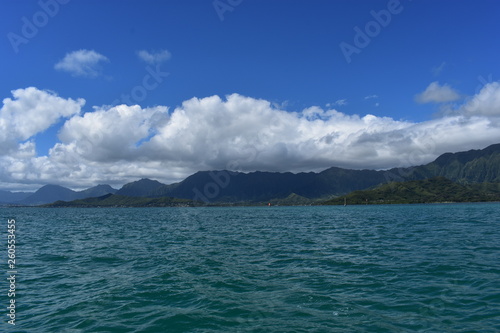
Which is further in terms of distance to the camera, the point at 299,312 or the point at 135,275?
the point at 135,275

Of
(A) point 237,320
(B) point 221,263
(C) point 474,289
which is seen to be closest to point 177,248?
(B) point 221,263

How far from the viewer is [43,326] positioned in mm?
18266

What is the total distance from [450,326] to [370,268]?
573 inches

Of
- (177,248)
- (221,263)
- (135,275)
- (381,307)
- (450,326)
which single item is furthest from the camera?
(177,248)

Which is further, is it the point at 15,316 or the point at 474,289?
the point at 474,289

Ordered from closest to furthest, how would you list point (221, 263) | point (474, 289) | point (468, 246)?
point (474, 289) → point (221, 263) → point (468, 246)

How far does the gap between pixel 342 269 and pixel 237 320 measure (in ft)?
53.7

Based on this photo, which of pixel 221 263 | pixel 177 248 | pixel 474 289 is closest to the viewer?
pixel 474 289

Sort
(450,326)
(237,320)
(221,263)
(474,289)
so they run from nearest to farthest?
1. (450,326)
2. (237,320)
3. (474,289)
4. (221,263)

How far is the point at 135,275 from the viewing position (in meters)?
30.5

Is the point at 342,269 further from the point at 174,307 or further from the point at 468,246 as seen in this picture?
the point at 468,246

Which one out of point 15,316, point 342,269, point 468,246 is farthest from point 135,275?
point 468,246

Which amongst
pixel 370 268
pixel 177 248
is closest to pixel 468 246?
pixel 370 268

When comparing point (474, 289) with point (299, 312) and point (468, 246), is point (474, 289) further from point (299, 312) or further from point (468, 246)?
point (468, 246)
